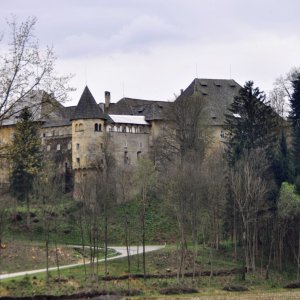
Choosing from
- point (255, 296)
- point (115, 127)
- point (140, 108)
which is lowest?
point (255, 296)

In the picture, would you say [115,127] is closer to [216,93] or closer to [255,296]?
[216,93]

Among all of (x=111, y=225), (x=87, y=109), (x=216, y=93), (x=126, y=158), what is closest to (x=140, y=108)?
(x=216, y=93)

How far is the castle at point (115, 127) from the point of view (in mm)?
80562

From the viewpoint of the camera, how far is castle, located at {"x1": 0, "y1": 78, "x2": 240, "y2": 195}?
3172 inches

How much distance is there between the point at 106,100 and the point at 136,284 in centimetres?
5221

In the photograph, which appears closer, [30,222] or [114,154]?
[30,222]

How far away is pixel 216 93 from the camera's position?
93.9 metres

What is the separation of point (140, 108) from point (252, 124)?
27.7m

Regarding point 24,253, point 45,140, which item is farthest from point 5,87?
point 45,140

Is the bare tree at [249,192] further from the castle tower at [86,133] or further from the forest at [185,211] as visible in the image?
the castle tower at [86,133]

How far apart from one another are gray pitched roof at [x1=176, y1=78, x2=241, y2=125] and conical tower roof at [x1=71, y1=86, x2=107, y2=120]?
1296cm

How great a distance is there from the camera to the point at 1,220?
4875cm

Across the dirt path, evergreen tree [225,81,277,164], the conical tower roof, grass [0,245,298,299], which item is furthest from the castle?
the dirt path

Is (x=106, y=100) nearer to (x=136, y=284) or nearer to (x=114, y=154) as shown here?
(x=114, y=154)
